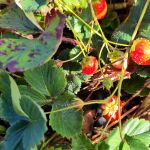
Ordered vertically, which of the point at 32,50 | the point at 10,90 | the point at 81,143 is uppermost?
the point at 32,50

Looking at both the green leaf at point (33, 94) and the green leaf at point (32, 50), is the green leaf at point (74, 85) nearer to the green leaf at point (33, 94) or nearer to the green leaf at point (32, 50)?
the green leaf at point (33, 94)

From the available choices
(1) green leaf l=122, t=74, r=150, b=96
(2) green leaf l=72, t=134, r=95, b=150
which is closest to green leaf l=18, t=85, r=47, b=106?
(2) green leaf l=72, t=134, r=95, b=150

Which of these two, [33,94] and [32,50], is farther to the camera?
[33,94]

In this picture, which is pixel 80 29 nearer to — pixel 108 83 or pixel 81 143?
pixel 108 83

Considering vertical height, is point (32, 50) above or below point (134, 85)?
above

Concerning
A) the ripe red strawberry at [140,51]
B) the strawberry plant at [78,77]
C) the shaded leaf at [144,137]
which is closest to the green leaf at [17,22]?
the strawberry plant at [78,77]

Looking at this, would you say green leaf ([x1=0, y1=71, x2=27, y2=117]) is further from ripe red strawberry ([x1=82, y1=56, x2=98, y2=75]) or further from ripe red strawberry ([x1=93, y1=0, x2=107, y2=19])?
ripe red strawberry ([x1=93, y1=0, x2=107, y2=19])

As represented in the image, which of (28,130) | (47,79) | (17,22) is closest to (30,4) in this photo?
(17,22)
